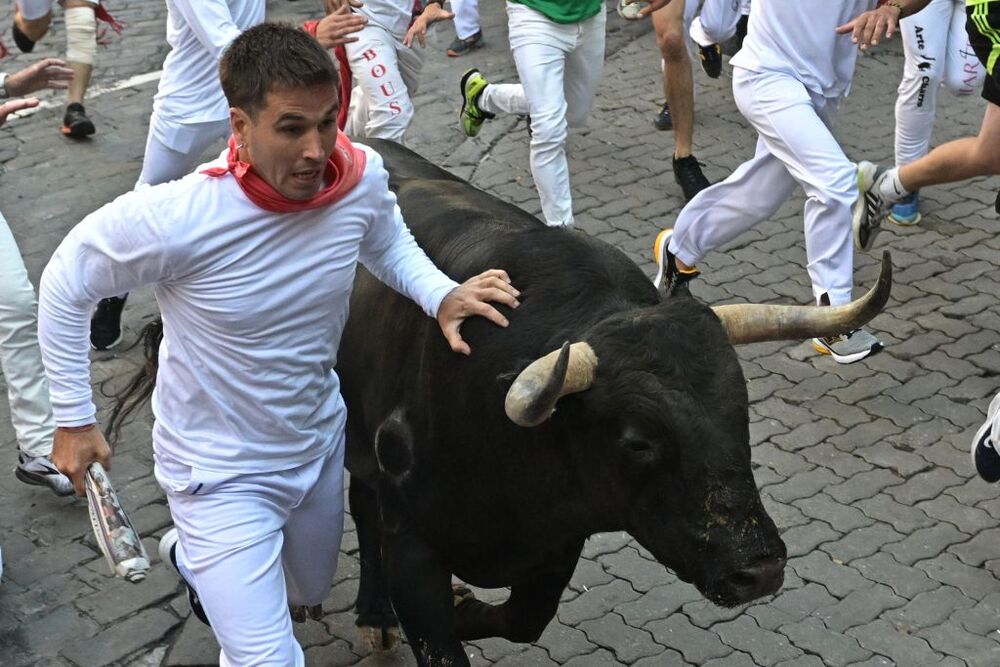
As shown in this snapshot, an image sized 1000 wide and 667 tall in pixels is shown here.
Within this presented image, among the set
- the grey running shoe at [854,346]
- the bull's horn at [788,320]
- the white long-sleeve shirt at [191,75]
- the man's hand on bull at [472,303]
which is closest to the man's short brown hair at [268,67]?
the man's hand on bull at [472,303]

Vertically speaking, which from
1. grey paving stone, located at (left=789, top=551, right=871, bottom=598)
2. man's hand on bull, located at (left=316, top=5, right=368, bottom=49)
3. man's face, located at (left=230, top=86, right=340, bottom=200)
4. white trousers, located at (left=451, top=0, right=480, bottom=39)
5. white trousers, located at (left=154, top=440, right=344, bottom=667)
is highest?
man's face, located at (left=230, top=86, right=340, bottom=200)

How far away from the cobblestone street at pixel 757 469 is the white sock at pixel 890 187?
607 mm

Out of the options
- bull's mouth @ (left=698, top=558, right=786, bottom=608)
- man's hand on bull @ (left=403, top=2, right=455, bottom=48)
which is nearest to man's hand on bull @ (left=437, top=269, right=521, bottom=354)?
bull's mouth @ (left=698, top=558, right=786, bottom=608)

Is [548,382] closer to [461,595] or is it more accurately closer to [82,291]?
[82,291]

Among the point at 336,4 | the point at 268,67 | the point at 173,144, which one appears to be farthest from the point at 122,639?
the point at 336,4

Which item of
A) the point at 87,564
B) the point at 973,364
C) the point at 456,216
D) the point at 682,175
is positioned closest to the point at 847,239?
the point at 973,364

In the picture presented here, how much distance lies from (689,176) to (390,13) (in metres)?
2.24

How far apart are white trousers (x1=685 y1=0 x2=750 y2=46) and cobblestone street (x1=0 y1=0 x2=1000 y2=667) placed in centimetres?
56

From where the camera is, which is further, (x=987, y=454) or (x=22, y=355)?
(x=22, y=355)

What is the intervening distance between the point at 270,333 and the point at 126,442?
3.00 meters

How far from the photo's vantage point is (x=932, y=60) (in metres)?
8.38

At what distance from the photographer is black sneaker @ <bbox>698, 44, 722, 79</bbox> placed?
10.9 meters

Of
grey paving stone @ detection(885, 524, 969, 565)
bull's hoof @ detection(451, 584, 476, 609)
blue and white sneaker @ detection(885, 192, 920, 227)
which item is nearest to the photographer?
bull's hoof @ detection(451, 584, 476, 609)

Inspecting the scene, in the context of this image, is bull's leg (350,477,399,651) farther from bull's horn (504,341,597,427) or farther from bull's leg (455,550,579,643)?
bull's horn (504,341,597,427)
